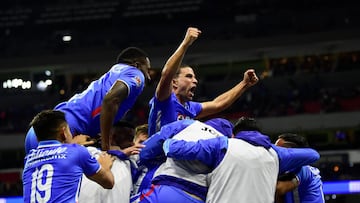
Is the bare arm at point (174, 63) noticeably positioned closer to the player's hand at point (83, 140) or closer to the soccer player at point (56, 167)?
the player's hand at point (83, 140)

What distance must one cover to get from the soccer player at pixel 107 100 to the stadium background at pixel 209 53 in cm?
1926

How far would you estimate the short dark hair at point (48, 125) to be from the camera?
3.73 metres

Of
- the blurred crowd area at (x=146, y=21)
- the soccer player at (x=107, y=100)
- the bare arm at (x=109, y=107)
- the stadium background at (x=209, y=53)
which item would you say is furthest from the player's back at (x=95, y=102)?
the blurred crowd area at (x=146, y=21)

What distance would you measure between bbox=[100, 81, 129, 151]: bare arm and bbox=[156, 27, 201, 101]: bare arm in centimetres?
31

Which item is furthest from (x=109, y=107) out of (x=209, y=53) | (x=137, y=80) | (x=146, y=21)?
(x=146, y=21)

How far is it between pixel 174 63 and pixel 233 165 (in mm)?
934

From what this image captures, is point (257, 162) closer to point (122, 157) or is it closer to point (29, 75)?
point (122, 157)

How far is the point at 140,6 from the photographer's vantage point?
28578 millimetres

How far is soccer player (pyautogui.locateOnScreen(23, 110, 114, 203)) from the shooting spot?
12.0 feet

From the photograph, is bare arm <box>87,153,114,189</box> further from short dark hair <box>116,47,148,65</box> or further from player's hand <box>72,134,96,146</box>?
short dark hair <box>116,47,148,65</box>

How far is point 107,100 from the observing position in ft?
13.2

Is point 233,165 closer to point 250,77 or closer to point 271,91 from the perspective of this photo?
point 250,77

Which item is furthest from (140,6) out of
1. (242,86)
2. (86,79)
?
(242,86)

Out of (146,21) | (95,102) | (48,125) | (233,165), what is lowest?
(233,165)
